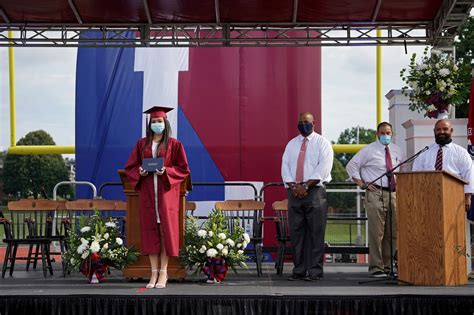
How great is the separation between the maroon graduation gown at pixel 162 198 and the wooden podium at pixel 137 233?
28 centimetres

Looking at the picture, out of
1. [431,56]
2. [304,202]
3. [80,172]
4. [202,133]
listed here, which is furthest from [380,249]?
[80,172]

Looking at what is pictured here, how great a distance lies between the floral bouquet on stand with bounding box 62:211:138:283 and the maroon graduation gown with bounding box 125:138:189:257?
1.48ft

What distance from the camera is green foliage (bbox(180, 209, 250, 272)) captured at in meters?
8.41

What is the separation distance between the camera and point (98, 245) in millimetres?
8469

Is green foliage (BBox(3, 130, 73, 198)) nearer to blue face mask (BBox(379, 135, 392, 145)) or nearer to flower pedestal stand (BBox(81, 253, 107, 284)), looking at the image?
flower pedestal stand (BBox(81, 253, 107, 284))

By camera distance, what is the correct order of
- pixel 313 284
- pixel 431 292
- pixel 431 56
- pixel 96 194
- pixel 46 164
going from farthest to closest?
pixel 46 164 → pixel 96 194 → pixel 431 56 → pixel 313 284 → pixel 431 292

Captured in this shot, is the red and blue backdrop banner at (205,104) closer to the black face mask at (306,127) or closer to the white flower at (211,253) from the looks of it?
the black face mask at (306,127)

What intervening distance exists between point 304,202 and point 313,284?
3.06 feet

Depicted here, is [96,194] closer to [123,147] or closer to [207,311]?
[123,147]

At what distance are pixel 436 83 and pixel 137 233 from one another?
13.8ft

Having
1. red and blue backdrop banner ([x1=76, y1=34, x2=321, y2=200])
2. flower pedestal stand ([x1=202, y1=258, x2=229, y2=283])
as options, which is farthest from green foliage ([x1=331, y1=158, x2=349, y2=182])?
flower pedestal stand ([x1=202, y1=258, x2=229, y2=283])

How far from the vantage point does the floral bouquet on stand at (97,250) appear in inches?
334

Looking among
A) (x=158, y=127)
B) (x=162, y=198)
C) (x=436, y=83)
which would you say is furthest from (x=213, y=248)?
(x=436, y=83)

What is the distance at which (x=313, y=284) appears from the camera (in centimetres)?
820
